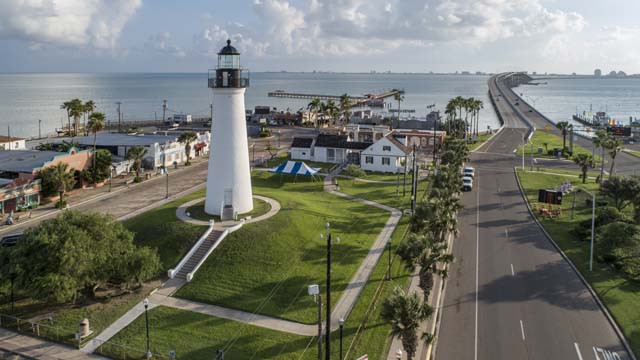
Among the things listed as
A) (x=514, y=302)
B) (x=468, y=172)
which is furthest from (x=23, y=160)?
(x=468, y=172)

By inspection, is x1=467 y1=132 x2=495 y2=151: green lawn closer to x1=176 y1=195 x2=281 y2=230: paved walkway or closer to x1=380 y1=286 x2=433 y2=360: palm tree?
x1=176 y1=195 x2=281 y2=230: paved walkway

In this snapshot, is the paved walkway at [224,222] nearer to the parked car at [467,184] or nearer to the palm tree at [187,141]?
the parked car at [467,184]

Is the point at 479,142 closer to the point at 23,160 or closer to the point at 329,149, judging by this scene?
the point at 329,149

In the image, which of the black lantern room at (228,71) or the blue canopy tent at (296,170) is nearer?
the black lantern room at (228,71)

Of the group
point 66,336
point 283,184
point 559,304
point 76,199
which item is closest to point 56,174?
point 76,199

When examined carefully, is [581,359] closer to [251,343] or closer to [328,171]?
[251,343]

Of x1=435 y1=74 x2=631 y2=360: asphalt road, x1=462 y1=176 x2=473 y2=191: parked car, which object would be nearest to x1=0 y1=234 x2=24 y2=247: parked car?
x1=435 y1=74 x2=631 y2=360: asphalt road

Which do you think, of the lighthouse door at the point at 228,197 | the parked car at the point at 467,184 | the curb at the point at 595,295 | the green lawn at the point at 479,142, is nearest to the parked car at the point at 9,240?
the lighthouse door at the point at 228,197

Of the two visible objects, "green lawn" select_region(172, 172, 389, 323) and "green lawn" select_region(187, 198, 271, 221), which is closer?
"green lawn" select_region(172, 172, 389, 323)
